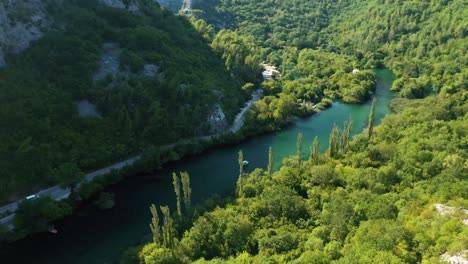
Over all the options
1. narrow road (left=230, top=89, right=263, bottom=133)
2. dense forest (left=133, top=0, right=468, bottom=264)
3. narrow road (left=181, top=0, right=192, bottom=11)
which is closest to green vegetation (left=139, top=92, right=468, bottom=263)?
dense forest (left=133, top=0, right=468, bottom=264)

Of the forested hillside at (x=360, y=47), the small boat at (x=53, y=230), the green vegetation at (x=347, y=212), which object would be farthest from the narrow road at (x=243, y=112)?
the small boat at (x=53, y=230)

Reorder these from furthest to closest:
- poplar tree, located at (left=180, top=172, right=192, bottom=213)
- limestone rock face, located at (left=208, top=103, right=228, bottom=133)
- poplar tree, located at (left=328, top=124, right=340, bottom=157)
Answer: limestone rock face, located at (left=208, top=103, right=228, bottom=133) → poplar tree, located at (left=328, top=124, right=340, bottom=157) → poplar tree, located at (left=180, top=172, right=192, bottom=213)

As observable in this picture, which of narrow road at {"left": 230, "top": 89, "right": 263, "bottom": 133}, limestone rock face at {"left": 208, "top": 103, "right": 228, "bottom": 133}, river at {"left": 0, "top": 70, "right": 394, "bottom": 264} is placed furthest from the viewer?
narrow road at {"left": 230, "top": 89, "right": 263, "bottom": 133}

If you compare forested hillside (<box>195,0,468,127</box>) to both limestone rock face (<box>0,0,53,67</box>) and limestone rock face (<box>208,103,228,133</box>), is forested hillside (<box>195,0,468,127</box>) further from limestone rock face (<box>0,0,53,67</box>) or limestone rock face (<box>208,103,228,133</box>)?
limestone rock face (<box>0,0,53,67</box>)

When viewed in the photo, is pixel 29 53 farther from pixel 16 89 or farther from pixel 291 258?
pixel 291 258

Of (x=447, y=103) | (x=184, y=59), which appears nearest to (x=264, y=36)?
(x=184, y=59)

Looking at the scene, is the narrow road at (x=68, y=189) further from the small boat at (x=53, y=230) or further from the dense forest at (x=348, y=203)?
the small boat at (x=53, y=230)
